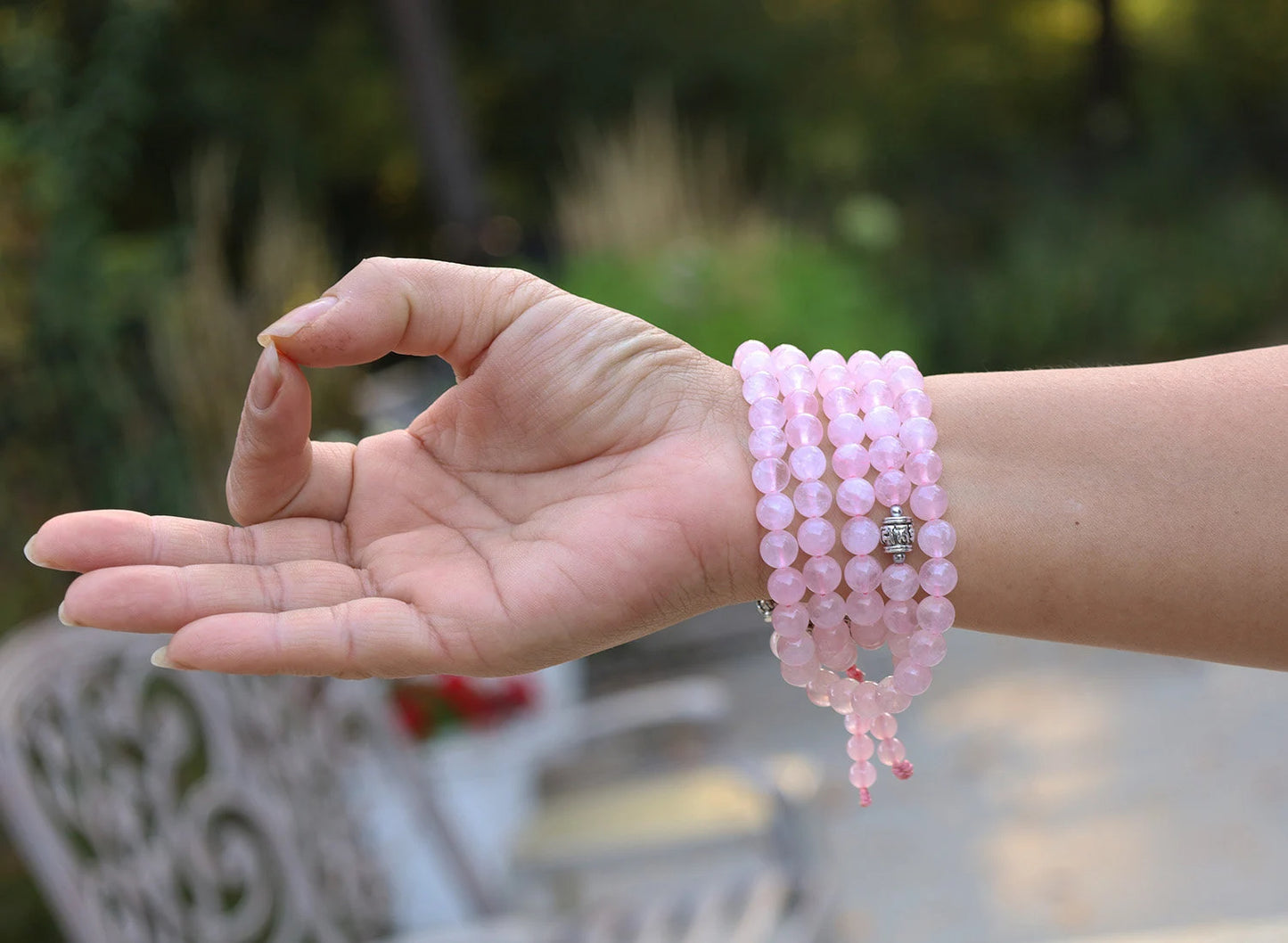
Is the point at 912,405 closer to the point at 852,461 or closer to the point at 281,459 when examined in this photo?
the point at 852,461

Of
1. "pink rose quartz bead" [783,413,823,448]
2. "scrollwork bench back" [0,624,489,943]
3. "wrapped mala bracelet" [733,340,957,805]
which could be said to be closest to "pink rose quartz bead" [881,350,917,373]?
"wrapped mala bracelet" [733,340,957,805]

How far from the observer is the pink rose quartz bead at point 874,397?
1.27 meters

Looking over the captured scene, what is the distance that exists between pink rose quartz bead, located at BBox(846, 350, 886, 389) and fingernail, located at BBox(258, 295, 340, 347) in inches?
22.1

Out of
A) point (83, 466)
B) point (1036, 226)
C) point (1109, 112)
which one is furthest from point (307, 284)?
point (1109, 112)

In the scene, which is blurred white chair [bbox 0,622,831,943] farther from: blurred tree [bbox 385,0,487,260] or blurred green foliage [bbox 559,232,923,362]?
blurred tree [bbox 385,0,487,260]

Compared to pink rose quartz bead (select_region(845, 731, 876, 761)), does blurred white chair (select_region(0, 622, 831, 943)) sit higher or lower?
lower

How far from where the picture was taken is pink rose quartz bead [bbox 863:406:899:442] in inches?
49.2

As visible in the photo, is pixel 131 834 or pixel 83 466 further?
pixel 83 466

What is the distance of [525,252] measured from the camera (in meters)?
6.12

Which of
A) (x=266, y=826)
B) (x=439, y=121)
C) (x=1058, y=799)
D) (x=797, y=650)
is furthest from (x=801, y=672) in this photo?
(x=439, y=121)

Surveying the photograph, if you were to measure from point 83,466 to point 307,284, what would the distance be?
4.00 feet

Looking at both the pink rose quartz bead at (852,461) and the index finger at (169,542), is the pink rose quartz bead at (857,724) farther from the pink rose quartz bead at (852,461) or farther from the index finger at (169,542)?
the index finger at (169,542)

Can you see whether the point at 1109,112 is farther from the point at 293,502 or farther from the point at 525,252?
the point at 293,502

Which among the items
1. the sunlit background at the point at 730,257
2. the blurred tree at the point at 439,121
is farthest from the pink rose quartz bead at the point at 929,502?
the blurred tree at the point at 439,121
